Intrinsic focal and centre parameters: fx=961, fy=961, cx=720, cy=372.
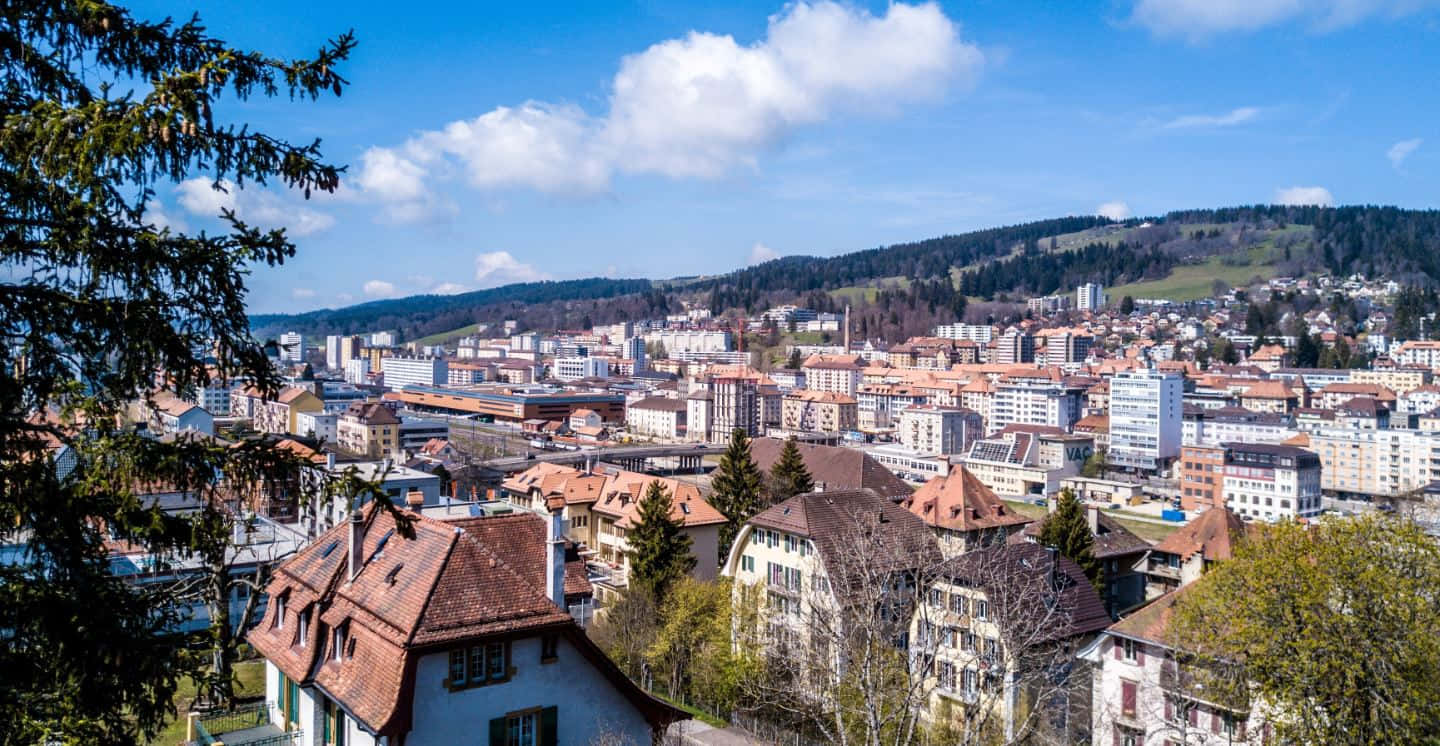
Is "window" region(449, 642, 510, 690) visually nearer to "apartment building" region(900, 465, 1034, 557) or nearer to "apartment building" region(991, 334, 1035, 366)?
"apartment building" region(900, 465, 1034, 557)

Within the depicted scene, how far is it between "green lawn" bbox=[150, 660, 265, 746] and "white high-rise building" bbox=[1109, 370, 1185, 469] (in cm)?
9412

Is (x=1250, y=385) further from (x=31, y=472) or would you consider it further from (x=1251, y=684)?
(x=31, y=472)

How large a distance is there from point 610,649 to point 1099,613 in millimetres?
13910

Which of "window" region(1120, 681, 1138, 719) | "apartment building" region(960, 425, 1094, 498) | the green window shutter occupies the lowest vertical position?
"apartment building" region(960, 425, 1094, 498)

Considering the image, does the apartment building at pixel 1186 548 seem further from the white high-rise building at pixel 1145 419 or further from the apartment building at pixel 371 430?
the apartment building at pixel 371 430

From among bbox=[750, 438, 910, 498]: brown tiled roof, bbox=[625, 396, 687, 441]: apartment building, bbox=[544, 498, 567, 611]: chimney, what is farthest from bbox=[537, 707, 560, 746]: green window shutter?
bbox=[625, 396, 687, 441]: apartment building

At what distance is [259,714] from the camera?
16.9 metres

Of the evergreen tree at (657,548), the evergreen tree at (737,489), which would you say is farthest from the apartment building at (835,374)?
the evergreen tree at (657,548)

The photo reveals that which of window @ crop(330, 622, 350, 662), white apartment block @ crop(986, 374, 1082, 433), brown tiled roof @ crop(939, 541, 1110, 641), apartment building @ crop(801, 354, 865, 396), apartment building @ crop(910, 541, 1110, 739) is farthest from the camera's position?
apartment building @ crop(801, 354, 865, 396)

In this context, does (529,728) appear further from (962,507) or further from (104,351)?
(962,507)

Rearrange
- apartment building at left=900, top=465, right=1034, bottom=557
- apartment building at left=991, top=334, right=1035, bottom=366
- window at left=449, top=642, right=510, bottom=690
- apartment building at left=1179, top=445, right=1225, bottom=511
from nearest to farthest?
window at left=449, top=642, right=510, bottom=690 → apartment building at left=900, top=465, right=1034, bottom=557 → apartment building at left=1179, top=445, right=1225, bottom=511 → apartment building at left=991, top=334, right=1035, bottom=366

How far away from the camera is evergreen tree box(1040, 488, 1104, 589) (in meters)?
36.8

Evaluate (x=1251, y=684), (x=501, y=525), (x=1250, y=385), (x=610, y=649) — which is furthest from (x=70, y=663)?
(x=1250, y=385)

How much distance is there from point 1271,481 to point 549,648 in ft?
244
